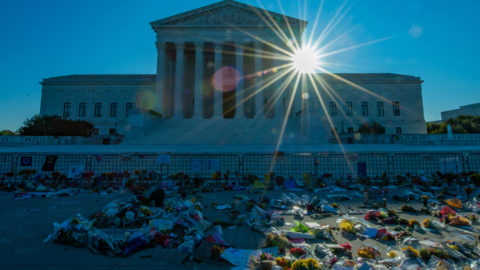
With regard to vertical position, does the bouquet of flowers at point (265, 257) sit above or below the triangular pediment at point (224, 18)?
below

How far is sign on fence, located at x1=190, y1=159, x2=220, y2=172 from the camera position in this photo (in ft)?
35.5

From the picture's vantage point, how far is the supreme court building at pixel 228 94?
24.8m

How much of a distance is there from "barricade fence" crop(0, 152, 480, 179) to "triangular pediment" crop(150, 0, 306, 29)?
26531mm

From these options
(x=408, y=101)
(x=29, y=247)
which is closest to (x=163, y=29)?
(x=29, y=247)

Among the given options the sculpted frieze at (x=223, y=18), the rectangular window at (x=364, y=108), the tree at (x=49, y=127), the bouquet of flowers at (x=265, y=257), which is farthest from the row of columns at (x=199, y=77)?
the bouquet of flowers at (x=265, y=257)

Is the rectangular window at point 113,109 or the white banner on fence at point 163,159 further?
the rectangular window at point 113,109

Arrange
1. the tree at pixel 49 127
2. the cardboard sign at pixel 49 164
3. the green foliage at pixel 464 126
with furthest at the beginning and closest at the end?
the green foliage at pixel 464 126 → the tree at pixel 49 127 → the cardboard sign at pixel 49 164

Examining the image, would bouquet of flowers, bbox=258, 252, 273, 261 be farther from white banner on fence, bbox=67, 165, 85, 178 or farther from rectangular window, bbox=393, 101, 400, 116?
rectangular window, bbox=393, 101, 400, 116

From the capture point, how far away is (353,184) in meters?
9.87

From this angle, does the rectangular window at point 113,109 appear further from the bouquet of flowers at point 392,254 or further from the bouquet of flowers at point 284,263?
the bouquet of flowers at point 392,254

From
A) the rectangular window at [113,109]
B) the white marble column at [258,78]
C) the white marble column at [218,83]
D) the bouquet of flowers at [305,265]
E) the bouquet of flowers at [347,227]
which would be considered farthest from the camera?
the rectangular window at [113,109]

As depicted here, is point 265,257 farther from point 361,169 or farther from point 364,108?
point 364,108

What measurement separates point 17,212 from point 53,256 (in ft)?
12.3

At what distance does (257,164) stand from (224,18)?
27709 millimetres
